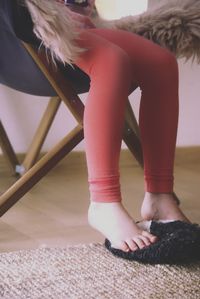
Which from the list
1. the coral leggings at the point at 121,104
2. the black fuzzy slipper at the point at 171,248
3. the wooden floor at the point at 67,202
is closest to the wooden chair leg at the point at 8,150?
the wooden floor at the point at 67,202

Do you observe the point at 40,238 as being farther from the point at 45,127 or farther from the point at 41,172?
the point at 45,127

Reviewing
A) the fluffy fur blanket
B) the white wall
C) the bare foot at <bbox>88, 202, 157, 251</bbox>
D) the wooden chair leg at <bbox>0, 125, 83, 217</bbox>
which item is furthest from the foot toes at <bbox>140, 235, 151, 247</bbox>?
the white wall

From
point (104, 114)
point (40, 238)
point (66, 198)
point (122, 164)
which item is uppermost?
point (104, 114)

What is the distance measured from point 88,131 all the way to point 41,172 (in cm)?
16

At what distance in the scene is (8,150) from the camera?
141 centimetres

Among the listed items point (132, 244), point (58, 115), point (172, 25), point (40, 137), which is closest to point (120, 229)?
point (132, 244)

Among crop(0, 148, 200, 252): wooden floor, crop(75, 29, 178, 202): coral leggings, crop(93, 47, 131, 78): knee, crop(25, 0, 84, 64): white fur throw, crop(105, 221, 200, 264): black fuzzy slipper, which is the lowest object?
crop(0, 148, 200, 252): wooden floor

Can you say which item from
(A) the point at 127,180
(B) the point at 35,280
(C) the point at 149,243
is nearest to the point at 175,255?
(C) the point at 149,243

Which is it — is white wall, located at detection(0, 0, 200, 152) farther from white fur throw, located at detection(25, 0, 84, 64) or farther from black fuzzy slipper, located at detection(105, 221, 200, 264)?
black fuzzy slipper, located at detection(105, 221, 200, 264)

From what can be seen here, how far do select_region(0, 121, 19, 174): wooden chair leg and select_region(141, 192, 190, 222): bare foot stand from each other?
58cm

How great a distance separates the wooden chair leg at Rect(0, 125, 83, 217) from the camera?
0.93m

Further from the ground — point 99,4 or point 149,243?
point 99,4

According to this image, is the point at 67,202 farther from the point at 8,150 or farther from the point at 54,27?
the point at 54,27

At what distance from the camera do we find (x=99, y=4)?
52.1 inches
